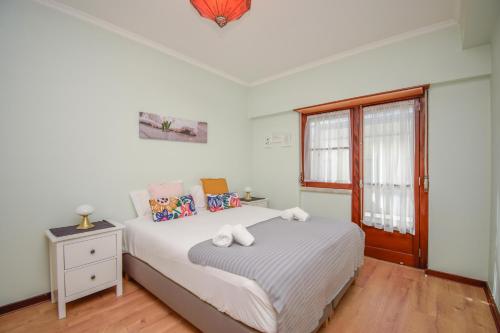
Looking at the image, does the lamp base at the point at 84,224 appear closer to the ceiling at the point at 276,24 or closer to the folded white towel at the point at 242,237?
the folded white towel at the point at 242,237

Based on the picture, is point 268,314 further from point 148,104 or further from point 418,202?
point 148,104

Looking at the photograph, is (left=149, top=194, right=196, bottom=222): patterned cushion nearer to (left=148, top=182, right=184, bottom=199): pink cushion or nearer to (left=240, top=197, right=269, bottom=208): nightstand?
(left=148, top=182, right=184, bottom=199): pink cushion

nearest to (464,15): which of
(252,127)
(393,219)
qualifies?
(393,219)

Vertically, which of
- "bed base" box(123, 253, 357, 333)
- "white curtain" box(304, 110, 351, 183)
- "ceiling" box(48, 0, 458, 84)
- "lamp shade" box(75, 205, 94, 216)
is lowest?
"bed base" box(123, 253, 357, 333)

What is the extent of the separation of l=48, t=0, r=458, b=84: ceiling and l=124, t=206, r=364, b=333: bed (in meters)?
2.17

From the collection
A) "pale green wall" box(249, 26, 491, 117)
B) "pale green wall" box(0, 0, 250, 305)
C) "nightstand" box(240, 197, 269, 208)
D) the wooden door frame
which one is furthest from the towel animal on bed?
"pale green wall" box(249, 26, 491, 117)

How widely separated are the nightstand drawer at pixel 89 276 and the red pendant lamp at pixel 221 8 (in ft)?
7.53

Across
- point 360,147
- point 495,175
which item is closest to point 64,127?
point 360,147

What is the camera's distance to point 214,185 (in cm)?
349

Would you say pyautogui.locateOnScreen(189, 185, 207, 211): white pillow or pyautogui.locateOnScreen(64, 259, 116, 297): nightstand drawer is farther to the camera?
pyautogui.locateOnScreen(189, 185, 207, 211): white pillow

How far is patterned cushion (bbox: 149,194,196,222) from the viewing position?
2.54 metres

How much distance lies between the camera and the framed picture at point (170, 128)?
9.37 ft

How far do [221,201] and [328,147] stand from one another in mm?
1797

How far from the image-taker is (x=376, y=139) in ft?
9.78
